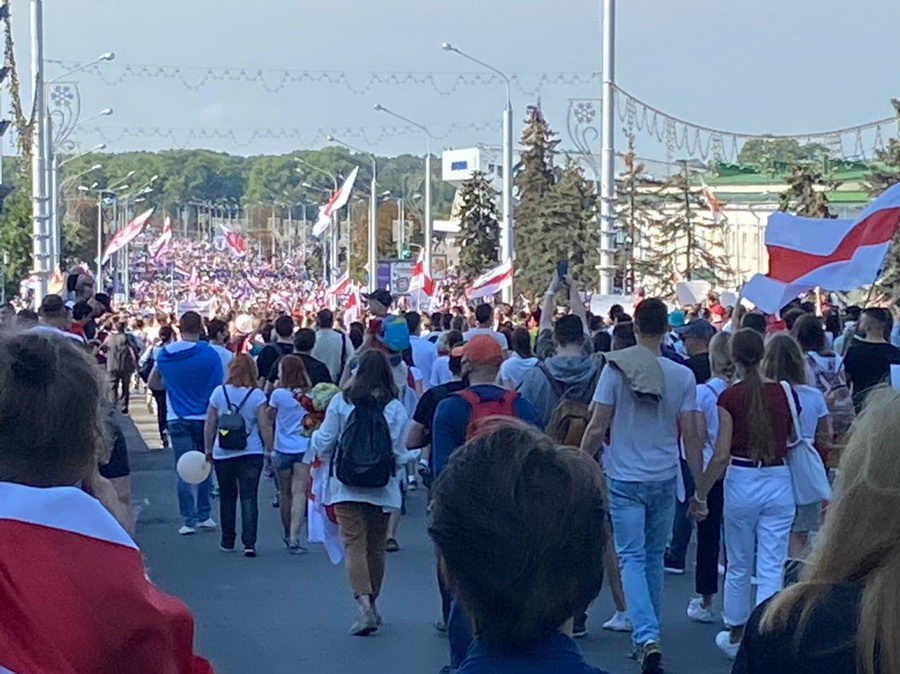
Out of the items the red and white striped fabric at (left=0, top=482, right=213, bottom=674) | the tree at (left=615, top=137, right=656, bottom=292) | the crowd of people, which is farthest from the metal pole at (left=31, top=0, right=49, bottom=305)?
the red and white striped fabric at (left=0, top=482, right=213, bottom=674)

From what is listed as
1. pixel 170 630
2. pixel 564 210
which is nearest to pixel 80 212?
pixel 564 210

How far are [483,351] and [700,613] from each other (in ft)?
7.77

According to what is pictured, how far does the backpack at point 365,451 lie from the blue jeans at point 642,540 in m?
1.37

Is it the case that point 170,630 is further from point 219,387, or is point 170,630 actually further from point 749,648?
point 219,387

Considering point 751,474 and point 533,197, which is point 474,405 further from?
point 533,197

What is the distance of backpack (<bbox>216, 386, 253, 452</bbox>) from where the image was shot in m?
12.0

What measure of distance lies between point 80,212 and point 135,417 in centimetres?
10883

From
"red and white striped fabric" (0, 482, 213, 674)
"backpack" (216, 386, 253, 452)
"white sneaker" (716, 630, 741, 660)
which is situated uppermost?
"red and white striped fabric" (0, 482, 213, 674)

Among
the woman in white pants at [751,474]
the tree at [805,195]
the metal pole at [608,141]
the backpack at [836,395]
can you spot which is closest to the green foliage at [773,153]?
the tree at [805,195]

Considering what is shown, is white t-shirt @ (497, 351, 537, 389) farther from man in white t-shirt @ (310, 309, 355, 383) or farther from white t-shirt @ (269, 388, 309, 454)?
man in white t-shirt @ (310, 309, 355, 383)

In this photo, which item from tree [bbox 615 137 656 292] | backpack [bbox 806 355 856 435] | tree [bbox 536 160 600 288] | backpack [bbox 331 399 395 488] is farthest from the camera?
tree [bbox 536 160 600 288]

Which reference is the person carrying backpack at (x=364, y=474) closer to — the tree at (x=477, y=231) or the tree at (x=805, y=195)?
the tree at (x=805, y=195)

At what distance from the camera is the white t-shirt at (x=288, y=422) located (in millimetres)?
12250

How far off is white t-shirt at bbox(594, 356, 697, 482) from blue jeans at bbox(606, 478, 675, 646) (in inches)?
3.0
